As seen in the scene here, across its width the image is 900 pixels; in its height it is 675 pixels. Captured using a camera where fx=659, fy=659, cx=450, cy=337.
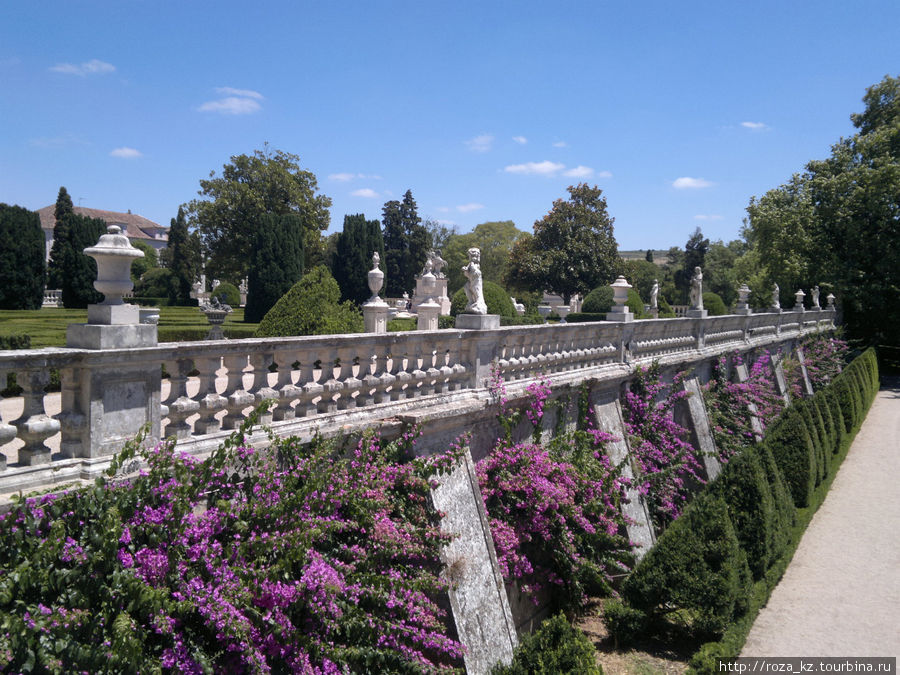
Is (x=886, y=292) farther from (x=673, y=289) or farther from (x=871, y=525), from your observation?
(x=673, y=289)

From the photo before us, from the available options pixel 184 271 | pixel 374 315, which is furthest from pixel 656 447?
pixel 184 271

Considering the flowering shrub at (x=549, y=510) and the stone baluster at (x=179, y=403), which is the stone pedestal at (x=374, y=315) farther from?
the stone baluster at (x=179, y=403)

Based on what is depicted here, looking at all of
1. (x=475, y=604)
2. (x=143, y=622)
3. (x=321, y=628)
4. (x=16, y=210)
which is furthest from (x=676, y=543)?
(x=16, y=210)

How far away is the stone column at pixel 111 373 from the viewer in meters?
4.26

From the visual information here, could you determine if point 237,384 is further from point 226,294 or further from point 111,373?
point 226,294

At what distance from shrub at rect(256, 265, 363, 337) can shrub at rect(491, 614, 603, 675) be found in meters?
6.96

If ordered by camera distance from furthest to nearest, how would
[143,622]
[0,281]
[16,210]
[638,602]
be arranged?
[16,210] → [0,281] → [638,602] → [143,622]

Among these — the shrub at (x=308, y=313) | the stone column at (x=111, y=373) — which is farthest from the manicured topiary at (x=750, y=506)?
the stone column at (x=111, y=373)

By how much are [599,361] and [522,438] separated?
307 cm

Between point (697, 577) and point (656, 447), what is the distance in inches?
143

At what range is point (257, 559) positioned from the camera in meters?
4.52

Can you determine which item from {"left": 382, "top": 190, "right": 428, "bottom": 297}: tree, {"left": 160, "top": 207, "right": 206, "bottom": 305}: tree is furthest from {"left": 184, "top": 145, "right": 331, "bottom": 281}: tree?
{"left": 382, "top": 190, "right": 428, "bottom": 297}: tree

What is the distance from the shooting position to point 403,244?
72.9 m

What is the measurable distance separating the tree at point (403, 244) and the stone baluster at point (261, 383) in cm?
6255
